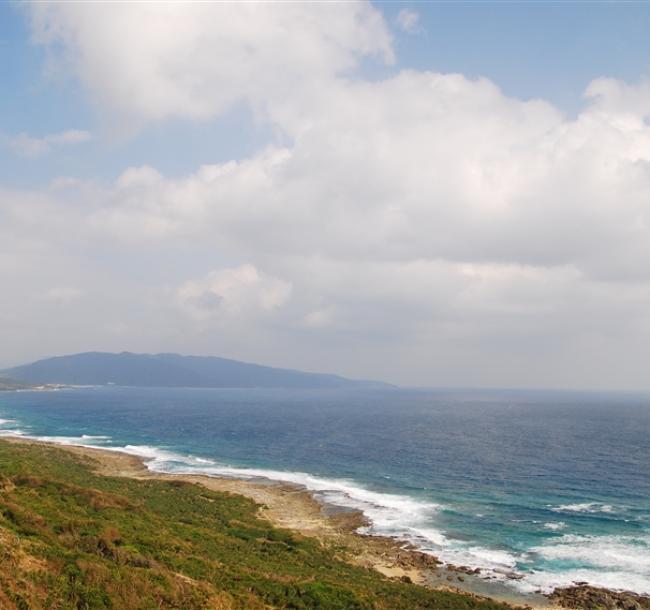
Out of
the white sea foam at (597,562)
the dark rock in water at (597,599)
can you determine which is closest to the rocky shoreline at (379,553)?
the dark rock in water at (597,599)

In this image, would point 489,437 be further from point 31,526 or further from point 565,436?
point 31,526

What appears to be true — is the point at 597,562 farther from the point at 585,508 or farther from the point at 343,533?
the point at 343,533

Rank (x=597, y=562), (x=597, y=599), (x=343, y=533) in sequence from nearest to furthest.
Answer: (x=597, y=599) < (x=597, y=562) < (x=343, y=533)

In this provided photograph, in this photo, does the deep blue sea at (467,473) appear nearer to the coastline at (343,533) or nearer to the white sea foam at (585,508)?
the white sea foam at (585,508)

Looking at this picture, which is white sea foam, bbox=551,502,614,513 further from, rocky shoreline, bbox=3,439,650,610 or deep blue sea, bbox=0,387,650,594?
rocky shoreline, bbox=3,439,650,610

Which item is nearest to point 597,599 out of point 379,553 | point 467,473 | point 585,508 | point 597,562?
point 597,562

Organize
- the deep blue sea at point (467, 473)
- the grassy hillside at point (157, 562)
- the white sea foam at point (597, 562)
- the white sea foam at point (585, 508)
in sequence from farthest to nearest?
1. the white sea foam at point (585, 508)
2. the deep blue sea at point (467, 473)
3. the white sea foam at point (597, 562)
4. the grassy hillside at point (157, 562)

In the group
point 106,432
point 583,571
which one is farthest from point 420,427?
point 583,571
